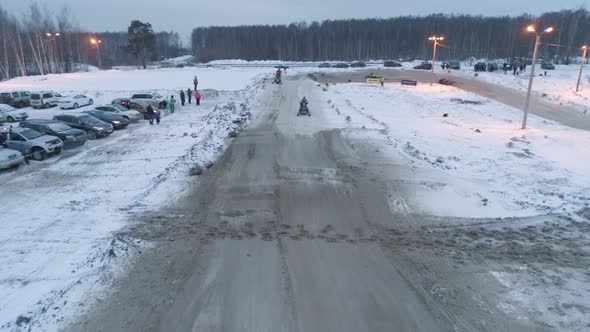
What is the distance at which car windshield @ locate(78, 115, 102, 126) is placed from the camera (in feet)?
77.3

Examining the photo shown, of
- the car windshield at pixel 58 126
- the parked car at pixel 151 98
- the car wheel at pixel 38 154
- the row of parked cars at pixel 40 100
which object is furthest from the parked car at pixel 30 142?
the row of parked cars at pixel 40 100

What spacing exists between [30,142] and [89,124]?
5.16 metres

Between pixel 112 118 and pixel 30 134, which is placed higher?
pixel 30 134

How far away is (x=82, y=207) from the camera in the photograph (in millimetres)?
12344

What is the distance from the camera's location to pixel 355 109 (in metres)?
32.4

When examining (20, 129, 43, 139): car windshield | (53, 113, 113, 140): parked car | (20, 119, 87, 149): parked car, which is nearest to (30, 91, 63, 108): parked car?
(53, 113, 113, 140): parked car

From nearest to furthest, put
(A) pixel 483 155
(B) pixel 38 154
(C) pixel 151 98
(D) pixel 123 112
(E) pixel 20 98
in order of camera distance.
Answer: (B) pixel 38 154 < (A) pixel 483 155 < (D) pixel 123 112 < (C) pixel 151 98 < (E) pixel 20 98

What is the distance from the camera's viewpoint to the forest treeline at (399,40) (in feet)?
375

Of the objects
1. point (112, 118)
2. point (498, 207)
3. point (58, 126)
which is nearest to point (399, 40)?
point (112, 118)

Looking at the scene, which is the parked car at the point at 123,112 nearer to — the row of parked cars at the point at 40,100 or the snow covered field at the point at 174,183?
the snow covered field at the point at 174,183

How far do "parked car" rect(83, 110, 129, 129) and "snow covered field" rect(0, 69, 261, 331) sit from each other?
51 cm

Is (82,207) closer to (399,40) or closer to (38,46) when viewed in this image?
(38,46)

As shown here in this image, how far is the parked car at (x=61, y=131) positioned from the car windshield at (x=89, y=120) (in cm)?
186

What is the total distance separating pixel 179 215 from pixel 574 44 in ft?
449
